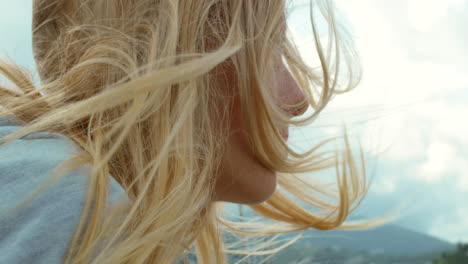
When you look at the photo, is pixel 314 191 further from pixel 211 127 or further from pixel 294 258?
pixel 211 127

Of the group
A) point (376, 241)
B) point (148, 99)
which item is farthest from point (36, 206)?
point (376, 241)

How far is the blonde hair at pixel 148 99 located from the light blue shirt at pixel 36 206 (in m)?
0.01

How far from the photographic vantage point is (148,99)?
2.01 ft

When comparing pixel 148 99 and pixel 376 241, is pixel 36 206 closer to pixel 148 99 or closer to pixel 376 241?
pixel 148 99

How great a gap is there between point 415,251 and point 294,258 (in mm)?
273

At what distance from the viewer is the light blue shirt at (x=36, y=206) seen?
486mm

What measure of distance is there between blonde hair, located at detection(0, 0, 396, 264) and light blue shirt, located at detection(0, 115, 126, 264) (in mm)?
13

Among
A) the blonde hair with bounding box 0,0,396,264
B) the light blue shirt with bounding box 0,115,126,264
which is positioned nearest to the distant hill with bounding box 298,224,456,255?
the blonde hair with bounding box 0,0,396,264

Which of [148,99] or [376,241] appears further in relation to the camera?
[376,241]

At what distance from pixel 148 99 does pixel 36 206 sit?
18cm

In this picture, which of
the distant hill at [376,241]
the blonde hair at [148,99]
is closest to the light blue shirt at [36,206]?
the blonde hair at [148,99]

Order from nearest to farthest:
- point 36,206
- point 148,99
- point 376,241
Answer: point 36,206 < point 148,99 < point 376,241

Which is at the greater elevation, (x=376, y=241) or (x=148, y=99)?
(x=148, y=99)

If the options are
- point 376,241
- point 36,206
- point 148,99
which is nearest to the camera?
point 36,206
